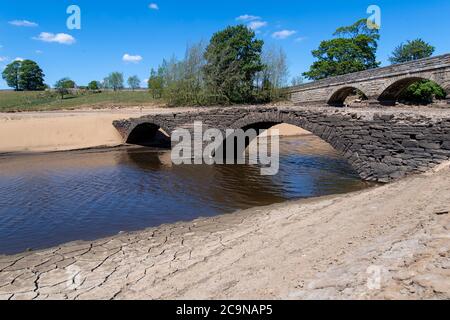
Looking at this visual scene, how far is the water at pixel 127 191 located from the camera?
794cm

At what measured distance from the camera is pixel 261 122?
14.7m

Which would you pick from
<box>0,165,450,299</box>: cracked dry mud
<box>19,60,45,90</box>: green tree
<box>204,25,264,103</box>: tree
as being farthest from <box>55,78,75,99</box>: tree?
<box>0,165,450,299</box>: cracked dry mud

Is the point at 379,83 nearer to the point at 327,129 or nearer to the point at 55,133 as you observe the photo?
the point at 327,129

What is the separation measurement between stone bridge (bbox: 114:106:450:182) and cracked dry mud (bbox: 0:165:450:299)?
2703 millimetres

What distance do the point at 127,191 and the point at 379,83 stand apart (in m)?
24.0

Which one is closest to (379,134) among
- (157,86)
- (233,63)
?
(233,63)

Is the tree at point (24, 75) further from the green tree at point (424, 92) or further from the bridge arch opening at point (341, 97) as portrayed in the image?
the green tree at point (424, 92)

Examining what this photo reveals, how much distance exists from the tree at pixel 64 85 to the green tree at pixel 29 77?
10591mm

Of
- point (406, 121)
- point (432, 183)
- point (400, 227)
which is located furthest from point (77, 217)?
point (406, 121)

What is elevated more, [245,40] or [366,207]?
[245,40]

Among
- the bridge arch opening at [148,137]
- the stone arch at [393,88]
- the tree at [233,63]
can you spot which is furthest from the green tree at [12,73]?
the stone arch at [393,88]

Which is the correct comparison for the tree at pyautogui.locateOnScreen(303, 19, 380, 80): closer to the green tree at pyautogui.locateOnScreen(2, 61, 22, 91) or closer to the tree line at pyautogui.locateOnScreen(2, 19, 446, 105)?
the tree line at pyautogui.locateOnScreen(2, 19, 446, 105)

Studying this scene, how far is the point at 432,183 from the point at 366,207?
167cm
